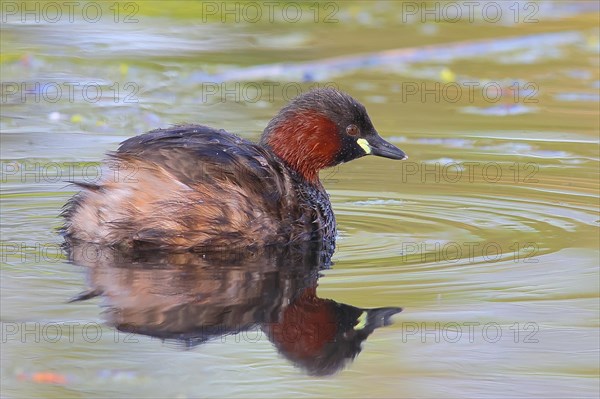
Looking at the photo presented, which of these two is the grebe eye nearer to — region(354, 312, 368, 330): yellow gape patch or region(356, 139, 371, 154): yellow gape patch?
region(356, 139, 371, 154): yellow gape patch

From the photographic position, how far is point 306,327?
551 cm

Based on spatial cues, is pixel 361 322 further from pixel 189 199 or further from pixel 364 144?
pixel 364 144

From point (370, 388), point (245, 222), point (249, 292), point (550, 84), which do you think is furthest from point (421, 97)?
point (370, 388)

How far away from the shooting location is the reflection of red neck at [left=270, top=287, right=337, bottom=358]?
526 centimetres

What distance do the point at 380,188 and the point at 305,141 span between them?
1014mm

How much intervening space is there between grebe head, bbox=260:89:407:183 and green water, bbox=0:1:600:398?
42 cm

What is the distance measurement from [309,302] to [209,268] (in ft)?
2.57

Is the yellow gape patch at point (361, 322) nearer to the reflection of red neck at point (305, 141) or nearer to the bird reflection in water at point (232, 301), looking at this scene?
the bird reflection in water at point (232, 301)

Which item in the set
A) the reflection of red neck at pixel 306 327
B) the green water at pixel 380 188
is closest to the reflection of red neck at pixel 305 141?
the green water at pixel 380 188

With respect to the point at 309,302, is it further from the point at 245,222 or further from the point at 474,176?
the point at 474,176

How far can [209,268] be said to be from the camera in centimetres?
643

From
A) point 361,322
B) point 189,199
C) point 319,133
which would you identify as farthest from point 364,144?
point 361,322

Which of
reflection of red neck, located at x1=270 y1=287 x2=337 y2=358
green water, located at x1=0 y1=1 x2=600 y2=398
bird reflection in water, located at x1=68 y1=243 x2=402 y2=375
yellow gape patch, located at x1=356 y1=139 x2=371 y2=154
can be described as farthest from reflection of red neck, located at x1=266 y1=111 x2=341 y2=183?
reflection of red neck, located at x1=270 y1=287 x2=337 y2=358

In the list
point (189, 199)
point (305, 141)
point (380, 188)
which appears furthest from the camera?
point (380, 188)
